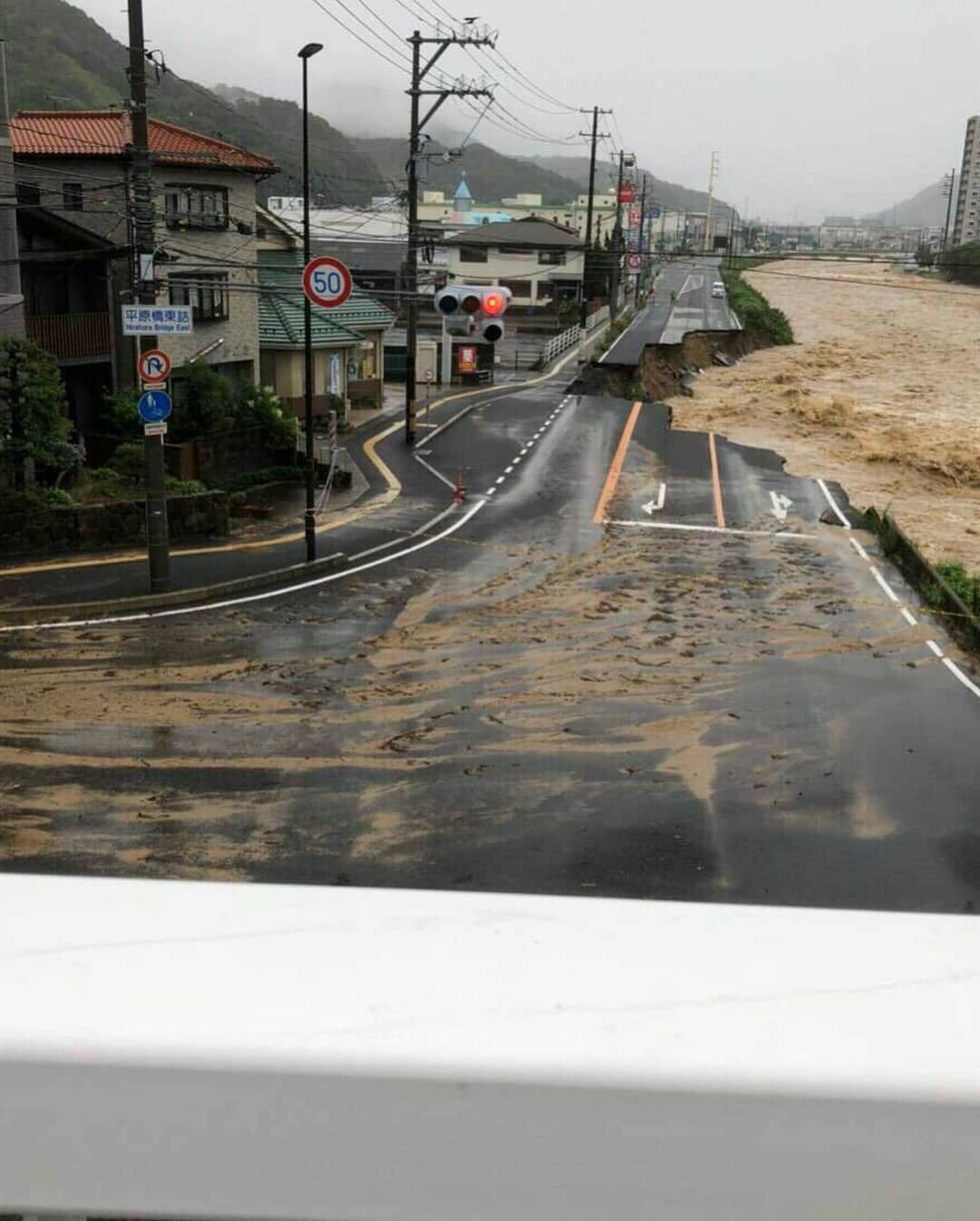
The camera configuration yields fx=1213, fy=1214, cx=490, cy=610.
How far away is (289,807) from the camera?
11.9 m

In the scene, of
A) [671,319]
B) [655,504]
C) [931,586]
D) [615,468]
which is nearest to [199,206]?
[615,468]

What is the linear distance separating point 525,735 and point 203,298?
22.8m

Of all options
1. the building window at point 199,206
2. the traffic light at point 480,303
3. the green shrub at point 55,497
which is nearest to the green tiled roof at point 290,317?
the building window at point 199,206

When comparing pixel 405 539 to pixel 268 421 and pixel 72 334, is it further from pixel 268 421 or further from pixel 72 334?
pixel 72 334

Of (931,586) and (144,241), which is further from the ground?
(144,241)

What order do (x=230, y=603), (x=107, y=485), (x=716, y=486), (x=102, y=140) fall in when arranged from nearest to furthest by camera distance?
(x=230, y=603), (x=107, y=485), (x=102, y=140), (x=716, y=486)

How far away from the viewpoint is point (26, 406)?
22.6 meters

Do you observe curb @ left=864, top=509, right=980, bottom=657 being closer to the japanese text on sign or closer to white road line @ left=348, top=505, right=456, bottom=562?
white road line @ left=348, top=505, right=456, bottom=562

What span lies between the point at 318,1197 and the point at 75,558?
21.2 metres

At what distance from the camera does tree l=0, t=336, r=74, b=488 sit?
874 inches

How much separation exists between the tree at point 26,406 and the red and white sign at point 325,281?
5.11 m

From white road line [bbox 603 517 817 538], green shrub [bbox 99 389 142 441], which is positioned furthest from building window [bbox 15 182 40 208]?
white road line [bbox 603 517 817 538]

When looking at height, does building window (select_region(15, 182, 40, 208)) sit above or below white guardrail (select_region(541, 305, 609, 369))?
above

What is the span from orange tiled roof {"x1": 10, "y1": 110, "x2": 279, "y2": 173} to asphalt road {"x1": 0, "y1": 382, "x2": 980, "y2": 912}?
1414cm
